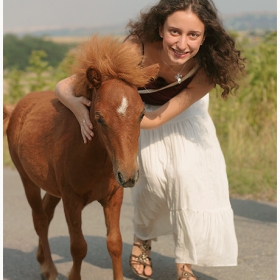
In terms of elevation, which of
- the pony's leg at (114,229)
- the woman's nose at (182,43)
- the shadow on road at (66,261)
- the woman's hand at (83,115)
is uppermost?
the woman's nose at (182,43)

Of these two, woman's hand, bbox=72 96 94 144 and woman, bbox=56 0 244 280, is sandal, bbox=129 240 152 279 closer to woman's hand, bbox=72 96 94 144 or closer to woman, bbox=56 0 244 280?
woman, bbox=56 0 244 280

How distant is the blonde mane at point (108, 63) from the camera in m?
4.22

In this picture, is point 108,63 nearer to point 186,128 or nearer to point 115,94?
point 115,94

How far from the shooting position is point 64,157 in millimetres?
4777

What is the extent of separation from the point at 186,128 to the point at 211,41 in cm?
82

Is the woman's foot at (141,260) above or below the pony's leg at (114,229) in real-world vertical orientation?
below

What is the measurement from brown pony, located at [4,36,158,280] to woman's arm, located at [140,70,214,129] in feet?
2.18

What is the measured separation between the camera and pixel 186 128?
214 inches

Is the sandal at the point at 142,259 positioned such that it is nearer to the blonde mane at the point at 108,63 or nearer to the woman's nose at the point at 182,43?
the blonde mane at the point at 108,63

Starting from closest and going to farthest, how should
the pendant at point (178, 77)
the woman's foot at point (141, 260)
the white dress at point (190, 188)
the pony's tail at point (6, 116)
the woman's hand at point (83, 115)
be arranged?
the woman's hand at point (83, 115)
the pendant at point (178, 77)
the white dress at point (190, 188)
the woman's foot at point (141, 260)
the pony's tail at point (6, 116)

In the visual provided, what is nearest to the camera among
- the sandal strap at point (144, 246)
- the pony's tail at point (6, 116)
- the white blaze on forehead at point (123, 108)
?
the white blaze on forehead at point (123, 108)

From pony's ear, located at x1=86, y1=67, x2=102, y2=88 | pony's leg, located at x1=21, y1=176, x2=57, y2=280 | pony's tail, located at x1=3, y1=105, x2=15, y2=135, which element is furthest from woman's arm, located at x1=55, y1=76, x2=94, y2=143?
pony's tail, located at x1=3, y1=105, x2=15, y2=135

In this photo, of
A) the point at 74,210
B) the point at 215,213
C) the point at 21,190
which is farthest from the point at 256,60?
the point at 74,210

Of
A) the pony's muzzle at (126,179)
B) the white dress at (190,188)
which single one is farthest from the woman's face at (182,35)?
the pony's muzzle at (126,179)
